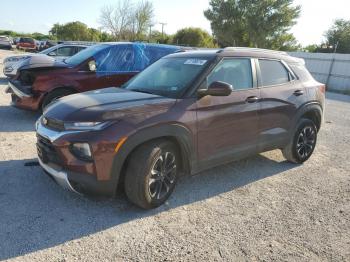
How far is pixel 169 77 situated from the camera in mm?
4461

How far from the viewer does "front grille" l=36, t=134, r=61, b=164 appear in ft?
11.7

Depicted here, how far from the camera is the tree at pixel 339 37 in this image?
155 ft

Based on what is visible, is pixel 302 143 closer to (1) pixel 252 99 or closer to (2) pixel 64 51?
(1) pixel 252 99

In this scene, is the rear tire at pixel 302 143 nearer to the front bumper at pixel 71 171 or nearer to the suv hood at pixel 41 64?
the front bumper at pixel 71 171

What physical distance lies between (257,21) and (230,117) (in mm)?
38661

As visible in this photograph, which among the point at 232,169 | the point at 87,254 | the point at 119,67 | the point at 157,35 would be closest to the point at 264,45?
the point at 157,35

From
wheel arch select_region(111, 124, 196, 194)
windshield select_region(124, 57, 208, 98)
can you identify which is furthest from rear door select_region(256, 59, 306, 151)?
wheel arch select_region(111, 124, 196, 194)

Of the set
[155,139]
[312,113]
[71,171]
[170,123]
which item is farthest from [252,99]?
[71,171]

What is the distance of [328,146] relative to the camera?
22.9 ft

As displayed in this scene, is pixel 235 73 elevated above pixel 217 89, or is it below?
above

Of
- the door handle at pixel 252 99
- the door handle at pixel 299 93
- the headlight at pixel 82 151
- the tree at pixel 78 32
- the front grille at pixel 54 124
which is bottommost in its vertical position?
the headlight at pixel 82 151

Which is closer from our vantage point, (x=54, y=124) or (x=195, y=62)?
(x=54, y=124)

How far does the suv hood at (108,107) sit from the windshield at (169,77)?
23cm

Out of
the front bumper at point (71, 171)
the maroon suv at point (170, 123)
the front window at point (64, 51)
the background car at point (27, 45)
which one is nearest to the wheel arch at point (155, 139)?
the maroon suv at point (170, 123)
